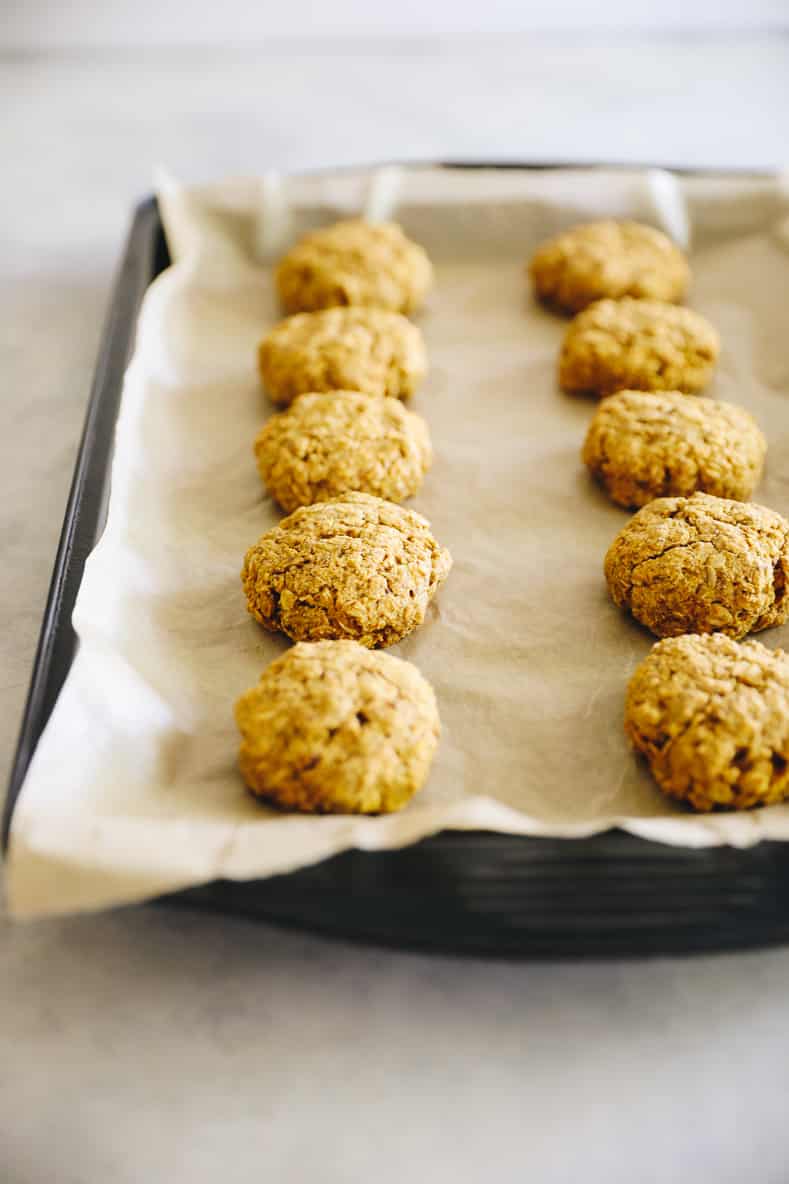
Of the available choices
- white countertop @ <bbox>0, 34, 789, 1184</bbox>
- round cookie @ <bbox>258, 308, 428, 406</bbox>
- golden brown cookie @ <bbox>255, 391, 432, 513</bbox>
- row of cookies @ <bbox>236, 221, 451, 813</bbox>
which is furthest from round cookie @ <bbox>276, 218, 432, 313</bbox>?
white countertop @ <bbox>0, 34, 789, 1184</bbox>

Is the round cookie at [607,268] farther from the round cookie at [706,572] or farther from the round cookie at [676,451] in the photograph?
the round cookie at [706,572]

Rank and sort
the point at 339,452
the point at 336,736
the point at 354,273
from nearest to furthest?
the point at 336,736
the point at 339,452
the point at 354,273

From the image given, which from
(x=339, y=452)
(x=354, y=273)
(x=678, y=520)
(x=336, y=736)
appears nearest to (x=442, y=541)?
(x=339, y=452)

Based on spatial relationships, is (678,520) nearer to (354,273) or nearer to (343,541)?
(343,541)

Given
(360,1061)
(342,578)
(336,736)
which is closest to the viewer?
(360,1061)

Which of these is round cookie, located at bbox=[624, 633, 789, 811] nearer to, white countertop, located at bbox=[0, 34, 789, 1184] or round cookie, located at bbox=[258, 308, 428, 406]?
white countertop, located at bbox=[0, 34, 789, 1184]

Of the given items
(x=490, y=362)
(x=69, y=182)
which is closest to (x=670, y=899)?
(x=490, y=362)

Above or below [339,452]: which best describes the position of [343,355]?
above

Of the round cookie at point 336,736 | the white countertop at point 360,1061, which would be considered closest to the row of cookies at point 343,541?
the round cookie at point 336,736
